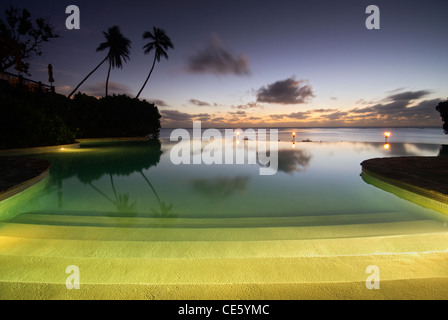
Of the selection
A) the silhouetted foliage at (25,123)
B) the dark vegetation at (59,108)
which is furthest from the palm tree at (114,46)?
the silhouetted foliage at (25,123)

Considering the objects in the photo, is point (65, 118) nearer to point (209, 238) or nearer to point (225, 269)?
point (209, 238)

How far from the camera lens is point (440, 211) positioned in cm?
480

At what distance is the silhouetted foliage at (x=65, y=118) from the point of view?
14586 millimetres

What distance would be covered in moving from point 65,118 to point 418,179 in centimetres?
2601

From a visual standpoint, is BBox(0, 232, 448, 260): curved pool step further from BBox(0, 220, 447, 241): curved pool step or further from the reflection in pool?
the reflection in pool

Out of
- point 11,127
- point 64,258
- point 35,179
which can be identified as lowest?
point 64,258

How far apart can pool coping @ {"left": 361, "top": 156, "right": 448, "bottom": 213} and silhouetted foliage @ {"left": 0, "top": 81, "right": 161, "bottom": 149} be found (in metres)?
19.8

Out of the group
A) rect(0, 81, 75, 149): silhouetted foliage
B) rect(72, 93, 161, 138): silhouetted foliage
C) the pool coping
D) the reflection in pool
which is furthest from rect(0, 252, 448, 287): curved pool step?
rect(72, 93, 161, 138): silhouetted foliage

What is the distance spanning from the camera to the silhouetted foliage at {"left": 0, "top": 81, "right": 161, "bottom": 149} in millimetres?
14586

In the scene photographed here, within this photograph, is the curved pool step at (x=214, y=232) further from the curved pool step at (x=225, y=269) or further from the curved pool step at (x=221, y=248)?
the curved pool step at (x=225, y=269)
